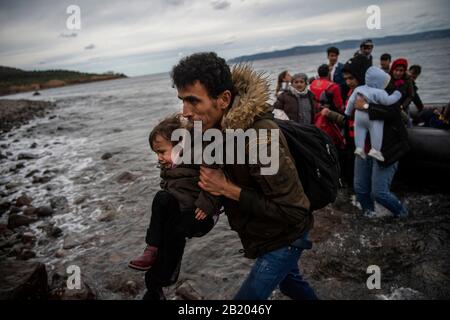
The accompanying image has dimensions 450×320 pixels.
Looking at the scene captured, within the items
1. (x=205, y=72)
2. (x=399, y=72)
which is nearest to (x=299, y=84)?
(x=399, y=72)

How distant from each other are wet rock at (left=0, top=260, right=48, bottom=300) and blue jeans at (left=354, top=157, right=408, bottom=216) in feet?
15.2

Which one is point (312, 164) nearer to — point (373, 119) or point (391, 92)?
point (373, 119)

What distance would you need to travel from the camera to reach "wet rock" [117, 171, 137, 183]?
814cm

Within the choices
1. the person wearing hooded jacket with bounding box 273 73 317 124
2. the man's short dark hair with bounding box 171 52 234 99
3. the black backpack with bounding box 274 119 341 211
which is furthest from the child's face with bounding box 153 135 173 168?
the person wearing hooded jacket with bounding box 273 73 317 124

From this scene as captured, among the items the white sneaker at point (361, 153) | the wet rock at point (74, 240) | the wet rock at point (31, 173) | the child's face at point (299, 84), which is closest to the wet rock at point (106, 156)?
the wet rock at point (31, 173)

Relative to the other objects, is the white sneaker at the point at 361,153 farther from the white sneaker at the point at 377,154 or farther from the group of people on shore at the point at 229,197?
the group of people on shore at the point at 229,197

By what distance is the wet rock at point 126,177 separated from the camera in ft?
26.7

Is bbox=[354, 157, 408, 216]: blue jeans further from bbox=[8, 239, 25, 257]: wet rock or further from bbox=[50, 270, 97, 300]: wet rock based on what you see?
bbox=[8, 239, 25, 257]: wet rock

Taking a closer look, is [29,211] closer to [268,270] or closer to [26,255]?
[26,255]

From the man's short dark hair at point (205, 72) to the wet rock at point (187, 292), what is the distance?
271cm

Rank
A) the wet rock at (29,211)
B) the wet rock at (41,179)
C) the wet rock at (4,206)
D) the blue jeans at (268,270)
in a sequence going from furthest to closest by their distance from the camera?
the wet rock at (41,179)
the wet rock at (4,206)
the wet rock at (29,211)
the blue jeans at (268,270)

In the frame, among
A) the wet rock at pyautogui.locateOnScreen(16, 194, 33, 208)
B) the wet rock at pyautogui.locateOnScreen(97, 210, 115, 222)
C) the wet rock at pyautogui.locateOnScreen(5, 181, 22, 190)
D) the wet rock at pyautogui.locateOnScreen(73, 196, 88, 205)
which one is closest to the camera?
the wet rock at pyautogui.locateOnScreen(97, 210, 115, 222)

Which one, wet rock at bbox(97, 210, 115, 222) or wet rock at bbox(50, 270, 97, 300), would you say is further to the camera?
wet rock at bbox(97, 210, 115, 222)
